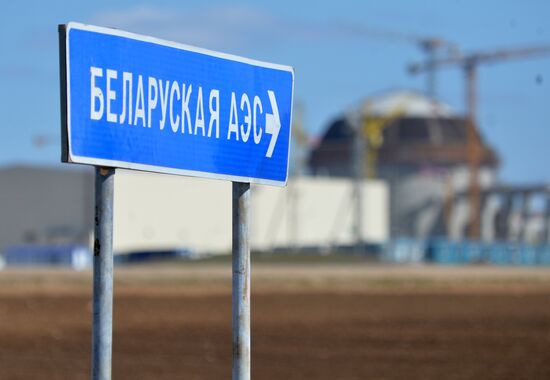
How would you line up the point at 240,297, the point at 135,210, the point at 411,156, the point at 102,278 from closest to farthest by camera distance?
1. the point at 102,278
2. the point at 240,297
3. the point at 135,210
4. the point at 411,156

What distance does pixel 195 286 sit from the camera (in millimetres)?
49688

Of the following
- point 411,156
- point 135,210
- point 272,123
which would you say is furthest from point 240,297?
point 411,156

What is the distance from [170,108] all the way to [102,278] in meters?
0.72

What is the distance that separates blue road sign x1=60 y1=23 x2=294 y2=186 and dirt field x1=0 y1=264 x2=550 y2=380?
1138 cm

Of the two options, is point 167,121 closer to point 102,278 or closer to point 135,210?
point 102,278

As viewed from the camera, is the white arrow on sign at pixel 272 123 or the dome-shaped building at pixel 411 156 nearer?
the white arrow on sign at pixel 272 123

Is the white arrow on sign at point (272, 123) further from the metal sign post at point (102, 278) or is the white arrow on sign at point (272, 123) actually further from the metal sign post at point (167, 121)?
the metal sign post at point (102, 278)

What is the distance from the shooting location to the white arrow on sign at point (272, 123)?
15.8 ft

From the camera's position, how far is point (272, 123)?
4.85 metres

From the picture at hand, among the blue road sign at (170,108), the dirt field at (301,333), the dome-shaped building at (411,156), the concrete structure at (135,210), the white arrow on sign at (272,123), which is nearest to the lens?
the blue road sign at (170,108)

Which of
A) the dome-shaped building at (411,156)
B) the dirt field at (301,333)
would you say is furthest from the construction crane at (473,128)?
the dirt field at (301,333)

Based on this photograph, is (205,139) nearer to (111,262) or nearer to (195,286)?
(111,262)

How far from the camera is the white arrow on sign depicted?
483 centimetres

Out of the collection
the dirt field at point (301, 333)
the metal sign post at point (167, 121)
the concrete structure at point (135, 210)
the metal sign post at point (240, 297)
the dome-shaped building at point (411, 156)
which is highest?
the dome-shaped building at point (411, 156)
